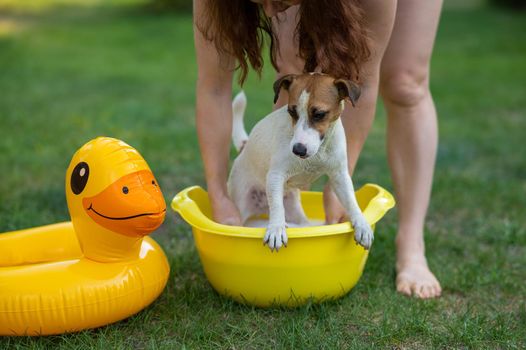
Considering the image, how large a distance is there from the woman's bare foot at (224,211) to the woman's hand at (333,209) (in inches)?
14.0

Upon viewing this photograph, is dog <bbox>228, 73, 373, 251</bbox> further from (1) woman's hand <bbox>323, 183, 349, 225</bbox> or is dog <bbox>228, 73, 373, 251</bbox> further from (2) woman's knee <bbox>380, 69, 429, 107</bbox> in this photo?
(2) woman's knee <bbox>380, 69, 429, 107</bbox>

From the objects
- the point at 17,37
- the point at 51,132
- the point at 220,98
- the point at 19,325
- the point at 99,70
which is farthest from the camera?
the point at 17,37

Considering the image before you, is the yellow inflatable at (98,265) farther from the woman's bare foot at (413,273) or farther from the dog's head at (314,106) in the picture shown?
the woman's bare foot at (413,273)

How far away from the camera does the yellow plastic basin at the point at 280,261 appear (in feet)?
7.23

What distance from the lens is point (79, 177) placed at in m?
2.22

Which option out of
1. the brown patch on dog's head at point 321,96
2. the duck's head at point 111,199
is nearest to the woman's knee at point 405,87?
the brown patch on dog's head at point 321,96

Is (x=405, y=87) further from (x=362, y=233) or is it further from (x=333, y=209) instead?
(x=362, y=233)

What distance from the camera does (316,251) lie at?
2232mm

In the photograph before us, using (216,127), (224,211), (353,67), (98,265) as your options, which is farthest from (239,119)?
(98,265)

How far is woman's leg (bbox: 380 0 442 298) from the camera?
2.56 meters

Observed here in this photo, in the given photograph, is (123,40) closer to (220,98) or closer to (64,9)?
(64,9)

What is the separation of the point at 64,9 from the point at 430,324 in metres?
12.8

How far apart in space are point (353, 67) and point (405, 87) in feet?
1.42

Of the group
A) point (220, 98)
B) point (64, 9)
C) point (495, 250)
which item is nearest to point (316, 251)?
point (220, 98)
